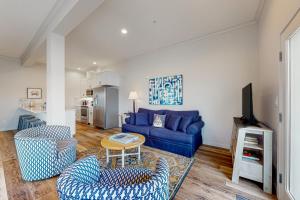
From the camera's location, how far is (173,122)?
11.1ft

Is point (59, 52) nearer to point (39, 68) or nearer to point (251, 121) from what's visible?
point (251, 121)

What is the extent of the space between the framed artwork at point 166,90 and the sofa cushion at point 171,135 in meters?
1.16

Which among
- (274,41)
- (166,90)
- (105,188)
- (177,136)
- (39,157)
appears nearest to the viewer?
(105,188)

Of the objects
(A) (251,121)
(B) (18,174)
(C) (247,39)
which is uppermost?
(C) (247,39)

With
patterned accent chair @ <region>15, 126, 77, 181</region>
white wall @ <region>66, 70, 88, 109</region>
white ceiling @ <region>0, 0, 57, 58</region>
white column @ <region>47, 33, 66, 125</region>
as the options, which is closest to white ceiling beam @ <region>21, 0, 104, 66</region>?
white ceiling @ <region>0, 0, 57, 58</region>

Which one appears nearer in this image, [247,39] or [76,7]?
[76,7]

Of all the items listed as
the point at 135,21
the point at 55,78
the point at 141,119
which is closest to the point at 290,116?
the point at 135,21

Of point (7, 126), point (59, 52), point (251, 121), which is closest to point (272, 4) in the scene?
point (251, 121)

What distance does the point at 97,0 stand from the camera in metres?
1.96

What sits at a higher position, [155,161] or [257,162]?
[257,162]

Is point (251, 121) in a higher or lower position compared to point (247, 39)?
lower

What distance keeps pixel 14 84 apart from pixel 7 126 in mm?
1658

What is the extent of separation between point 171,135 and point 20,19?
4041 mm

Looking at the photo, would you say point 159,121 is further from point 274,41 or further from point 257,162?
point 274,41
